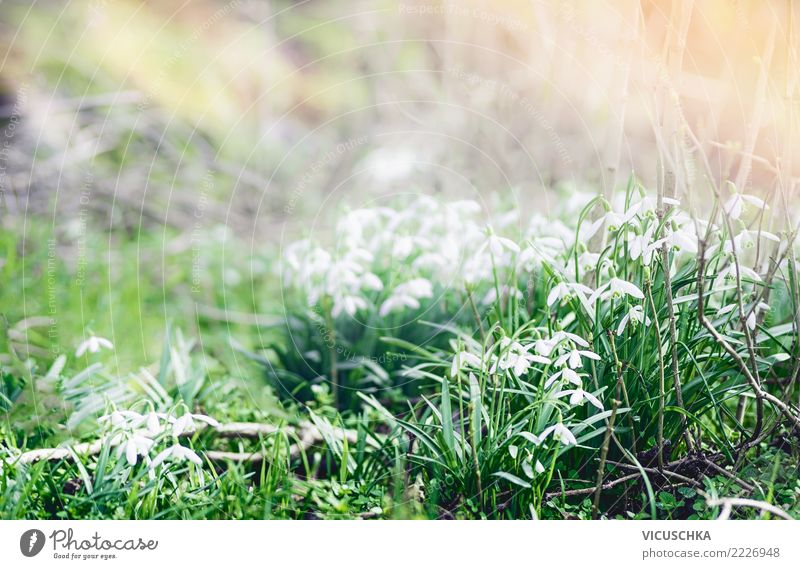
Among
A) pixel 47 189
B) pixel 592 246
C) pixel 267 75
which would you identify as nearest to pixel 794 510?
pixel 592 246

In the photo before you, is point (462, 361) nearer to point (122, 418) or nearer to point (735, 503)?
point (735, 503)

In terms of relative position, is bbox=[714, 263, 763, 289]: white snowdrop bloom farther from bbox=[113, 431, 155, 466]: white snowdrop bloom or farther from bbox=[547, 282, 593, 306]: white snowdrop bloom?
Result: bbox=[113, 431, 155, 466]: white snowdrop bloom

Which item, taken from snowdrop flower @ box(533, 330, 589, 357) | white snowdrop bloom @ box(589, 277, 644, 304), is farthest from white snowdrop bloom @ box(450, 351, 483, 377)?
white snowdrop bloom @ box(589, 277, 644, 304)

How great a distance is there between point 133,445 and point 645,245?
3.32 feet

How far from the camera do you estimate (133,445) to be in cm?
126

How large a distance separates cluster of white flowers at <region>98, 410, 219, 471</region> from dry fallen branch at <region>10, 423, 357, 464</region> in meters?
0.05

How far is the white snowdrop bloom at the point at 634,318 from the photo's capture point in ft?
4.02

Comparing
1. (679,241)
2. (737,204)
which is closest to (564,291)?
(679,241)

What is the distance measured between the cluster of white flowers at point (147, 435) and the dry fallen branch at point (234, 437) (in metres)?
0.05

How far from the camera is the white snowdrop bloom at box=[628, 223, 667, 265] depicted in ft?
4.00

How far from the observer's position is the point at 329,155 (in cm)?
283

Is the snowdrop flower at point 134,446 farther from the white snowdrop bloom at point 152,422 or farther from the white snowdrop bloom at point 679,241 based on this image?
the white snowdrop bloom at point 679,241

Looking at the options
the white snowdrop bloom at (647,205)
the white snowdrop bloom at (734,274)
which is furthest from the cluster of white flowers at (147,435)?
the white snowdrop bloom at (734,274)
